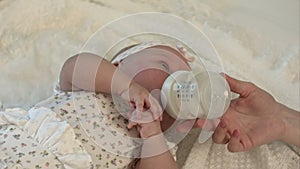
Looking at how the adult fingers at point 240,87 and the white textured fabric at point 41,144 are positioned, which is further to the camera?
the adult fingers at point 240,87

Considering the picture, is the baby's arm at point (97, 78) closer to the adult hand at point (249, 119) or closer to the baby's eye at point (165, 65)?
the baby's eye at point (165, 65)

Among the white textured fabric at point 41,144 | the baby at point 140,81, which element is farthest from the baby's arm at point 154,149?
the white textured fabric at point 41,144

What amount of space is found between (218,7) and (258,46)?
0.17 meters

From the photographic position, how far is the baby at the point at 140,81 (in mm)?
1002

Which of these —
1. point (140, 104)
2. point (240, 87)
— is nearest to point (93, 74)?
point (140, 104)

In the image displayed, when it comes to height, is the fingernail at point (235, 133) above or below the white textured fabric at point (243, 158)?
above

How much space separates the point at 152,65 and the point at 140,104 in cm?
10

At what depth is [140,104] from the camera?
0.98 m

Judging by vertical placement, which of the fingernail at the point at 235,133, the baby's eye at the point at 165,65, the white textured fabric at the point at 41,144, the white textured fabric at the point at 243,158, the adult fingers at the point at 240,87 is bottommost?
the white textured fabric at the point at 243,158

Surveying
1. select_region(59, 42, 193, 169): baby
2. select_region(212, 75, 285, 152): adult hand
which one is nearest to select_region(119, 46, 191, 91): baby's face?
select_region(59, 42, 193, 169): baby

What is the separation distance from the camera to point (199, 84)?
0.93 m

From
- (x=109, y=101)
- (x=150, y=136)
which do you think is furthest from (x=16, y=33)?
(x=150, y=136)

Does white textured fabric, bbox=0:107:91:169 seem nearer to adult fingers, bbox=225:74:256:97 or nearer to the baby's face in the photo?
the baby's face

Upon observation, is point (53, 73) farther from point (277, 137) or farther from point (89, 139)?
point (277, 137)
